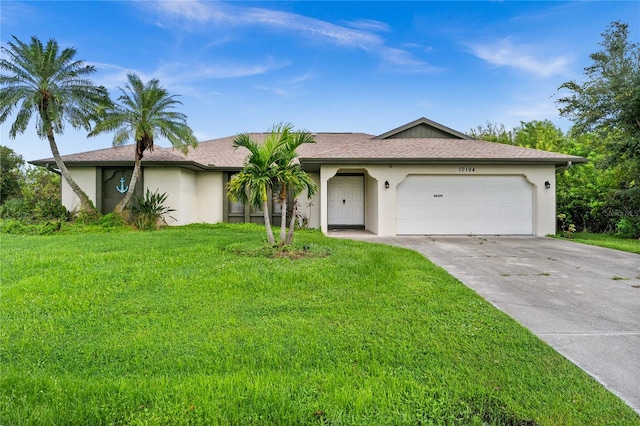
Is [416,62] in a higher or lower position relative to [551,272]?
higher

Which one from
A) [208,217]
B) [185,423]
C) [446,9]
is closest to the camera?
[185,423]

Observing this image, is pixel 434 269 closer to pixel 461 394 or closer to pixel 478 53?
pixel 461 394

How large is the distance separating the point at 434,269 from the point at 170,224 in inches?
429

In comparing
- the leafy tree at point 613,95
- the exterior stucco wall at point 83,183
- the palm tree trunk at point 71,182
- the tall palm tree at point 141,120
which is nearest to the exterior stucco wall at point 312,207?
the tall palm tree at point 141,120

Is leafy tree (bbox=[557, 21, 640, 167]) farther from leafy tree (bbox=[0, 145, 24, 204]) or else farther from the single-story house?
leafy tree (bbox=[0, 145, 24, 204])

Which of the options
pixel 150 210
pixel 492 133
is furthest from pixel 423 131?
pixel 492 133

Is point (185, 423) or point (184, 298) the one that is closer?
point (185, 423)

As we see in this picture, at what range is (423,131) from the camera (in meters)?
14.7

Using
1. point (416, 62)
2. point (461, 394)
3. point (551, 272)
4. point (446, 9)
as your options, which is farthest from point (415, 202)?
point (461, 394)

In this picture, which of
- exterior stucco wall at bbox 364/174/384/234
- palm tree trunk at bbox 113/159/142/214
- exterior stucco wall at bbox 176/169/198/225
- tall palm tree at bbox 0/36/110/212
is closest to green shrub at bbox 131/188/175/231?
palm tree trunk at bbox 113/159/142/214

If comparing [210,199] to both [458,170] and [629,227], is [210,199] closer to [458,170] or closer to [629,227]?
[458,170]

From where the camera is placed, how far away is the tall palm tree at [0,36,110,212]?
1147 cm

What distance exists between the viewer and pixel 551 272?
6129 mm

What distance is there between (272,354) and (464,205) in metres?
10.8
